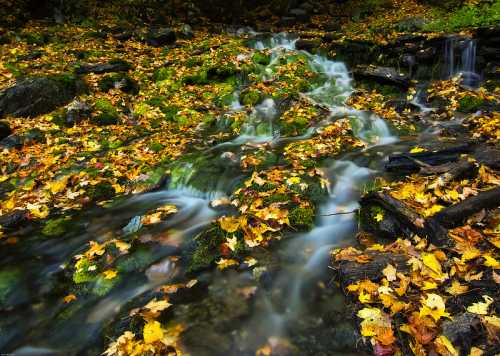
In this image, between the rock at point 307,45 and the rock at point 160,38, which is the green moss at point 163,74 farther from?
the rock at point 307,45

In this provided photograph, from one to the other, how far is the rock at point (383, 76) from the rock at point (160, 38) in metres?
8.09

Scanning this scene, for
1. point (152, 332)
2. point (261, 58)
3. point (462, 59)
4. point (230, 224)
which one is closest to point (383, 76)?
point (462, 59)

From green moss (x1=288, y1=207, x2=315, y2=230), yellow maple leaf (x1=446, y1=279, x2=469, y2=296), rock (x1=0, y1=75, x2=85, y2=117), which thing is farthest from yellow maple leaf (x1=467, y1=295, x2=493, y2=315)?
rock (x1=0, y1=75, x2=85, y2=117)

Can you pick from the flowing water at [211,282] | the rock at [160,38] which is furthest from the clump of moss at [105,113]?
the rock at [160,38]

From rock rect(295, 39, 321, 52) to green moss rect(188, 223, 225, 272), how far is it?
406 inches

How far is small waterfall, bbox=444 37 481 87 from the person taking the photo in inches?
381

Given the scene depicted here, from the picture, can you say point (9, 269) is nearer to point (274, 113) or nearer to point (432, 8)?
point (274, 113)

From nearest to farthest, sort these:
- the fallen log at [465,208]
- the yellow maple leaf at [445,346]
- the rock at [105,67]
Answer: the yellow maple leaf at [445,346], the fallen log at [465,208], the rock at [105,67]

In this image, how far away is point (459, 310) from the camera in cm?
254

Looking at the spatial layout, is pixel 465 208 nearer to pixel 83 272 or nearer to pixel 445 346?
pixel 445 346

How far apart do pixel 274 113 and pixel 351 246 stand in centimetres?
549

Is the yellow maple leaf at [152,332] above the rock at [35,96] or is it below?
below

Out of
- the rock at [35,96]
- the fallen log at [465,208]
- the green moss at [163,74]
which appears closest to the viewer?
the fallen log at [465,208]

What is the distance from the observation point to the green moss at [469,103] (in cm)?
789
